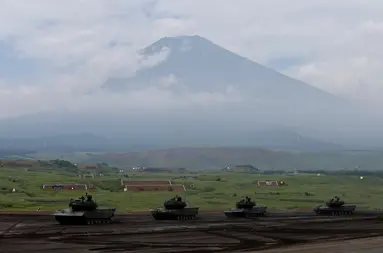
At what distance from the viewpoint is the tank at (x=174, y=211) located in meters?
50.0

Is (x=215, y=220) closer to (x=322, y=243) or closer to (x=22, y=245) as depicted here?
(x=322, y=243)

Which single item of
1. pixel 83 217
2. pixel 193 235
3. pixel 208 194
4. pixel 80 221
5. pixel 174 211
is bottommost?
pixel 193 235

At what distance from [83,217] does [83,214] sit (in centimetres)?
24

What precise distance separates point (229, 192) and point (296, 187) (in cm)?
1752

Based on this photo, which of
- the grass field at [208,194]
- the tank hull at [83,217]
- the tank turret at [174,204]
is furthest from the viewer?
the grass field at [208,194]

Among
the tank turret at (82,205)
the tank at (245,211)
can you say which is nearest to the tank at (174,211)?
the tank at (245,211)

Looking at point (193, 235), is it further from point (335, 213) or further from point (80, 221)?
point (335, 213)

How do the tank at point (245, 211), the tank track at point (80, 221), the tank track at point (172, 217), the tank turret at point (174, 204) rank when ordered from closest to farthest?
the tank track at point (80, 221) < the tank track at point (172, 217) < the tank turret at point (174, 204) < the tank at point (245, 211)

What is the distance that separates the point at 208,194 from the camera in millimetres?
89062

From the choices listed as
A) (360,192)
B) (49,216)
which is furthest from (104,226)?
(360,192)

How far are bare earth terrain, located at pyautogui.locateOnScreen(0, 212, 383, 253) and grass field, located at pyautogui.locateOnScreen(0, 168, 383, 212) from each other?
56.2 feet

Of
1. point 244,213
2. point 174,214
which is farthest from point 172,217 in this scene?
point 244,213

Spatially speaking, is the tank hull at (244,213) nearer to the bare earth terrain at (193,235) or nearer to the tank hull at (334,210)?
the bare earth terrain at (193,235)

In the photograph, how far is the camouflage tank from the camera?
149 ft
